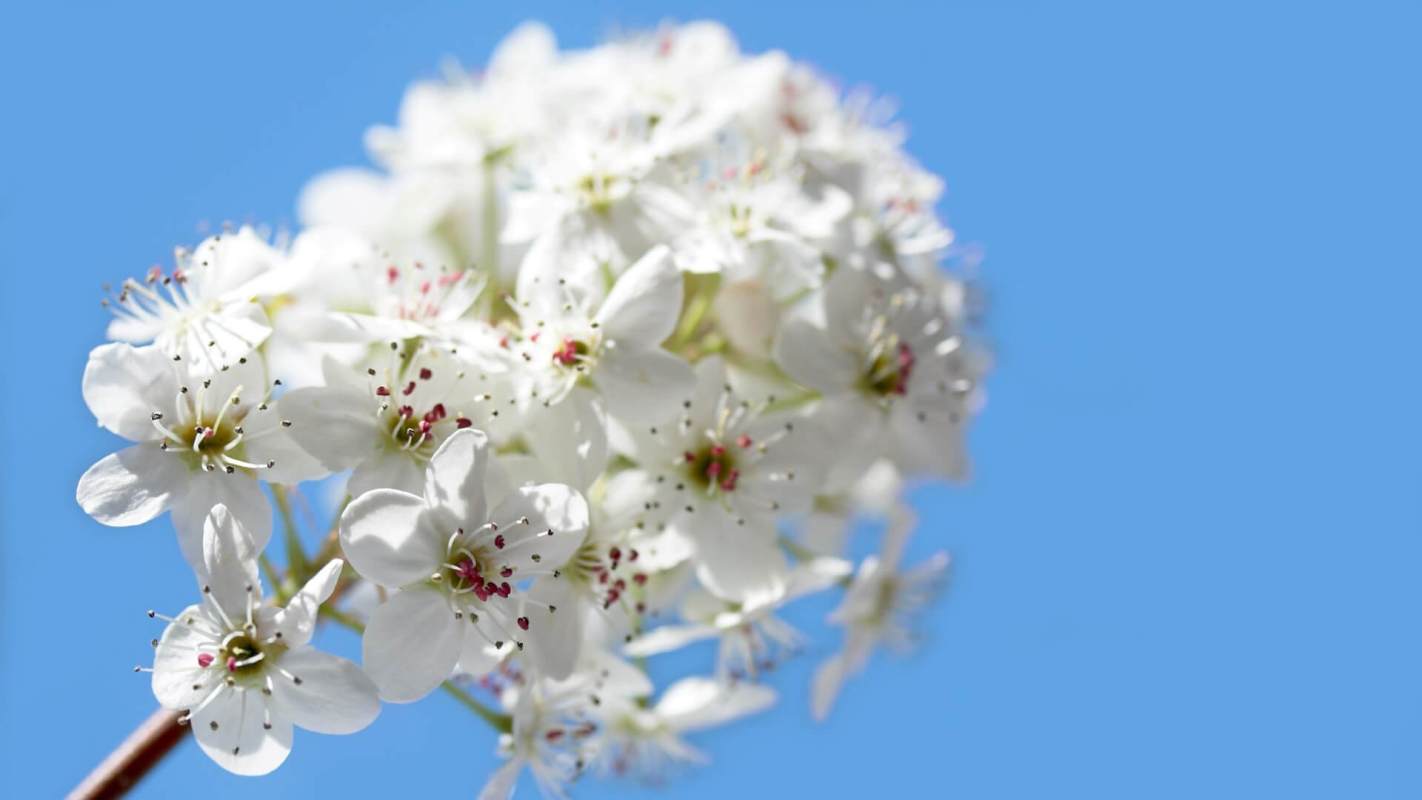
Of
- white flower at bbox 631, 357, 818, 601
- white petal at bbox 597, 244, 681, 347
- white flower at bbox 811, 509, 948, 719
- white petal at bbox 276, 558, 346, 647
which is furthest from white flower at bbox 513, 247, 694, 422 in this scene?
white flower at bbox 811, 509, 948, 719

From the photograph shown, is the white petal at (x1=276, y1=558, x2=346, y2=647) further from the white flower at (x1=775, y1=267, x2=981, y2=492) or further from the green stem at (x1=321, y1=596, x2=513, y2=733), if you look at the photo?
the white flower at (x1=775, y1=267, x2=981, y2=492)

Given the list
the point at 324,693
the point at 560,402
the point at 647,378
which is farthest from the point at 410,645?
the point at 647,378

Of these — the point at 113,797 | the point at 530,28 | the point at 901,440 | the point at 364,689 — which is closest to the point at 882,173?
the point at 901,440

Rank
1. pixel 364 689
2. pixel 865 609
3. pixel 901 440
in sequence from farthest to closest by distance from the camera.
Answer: pixel 865 609
pixel 901 440
pixel 364 689

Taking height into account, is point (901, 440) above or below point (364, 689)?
above

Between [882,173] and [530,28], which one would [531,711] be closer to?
[882,173]

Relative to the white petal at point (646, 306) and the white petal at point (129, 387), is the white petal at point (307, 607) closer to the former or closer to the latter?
the white petal at point (129, 387)
